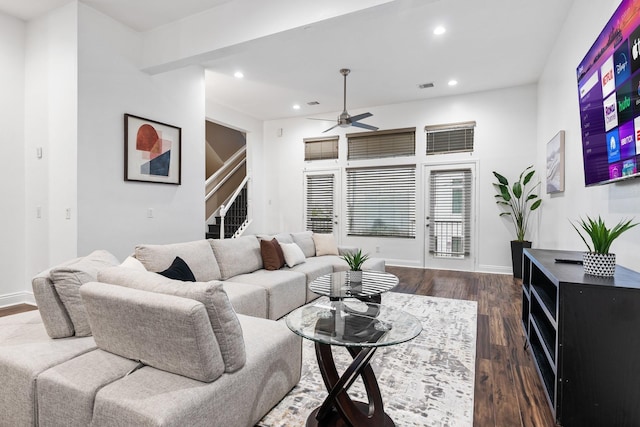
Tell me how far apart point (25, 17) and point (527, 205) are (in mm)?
7238

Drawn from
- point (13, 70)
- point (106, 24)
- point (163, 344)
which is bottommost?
point (163, 344)

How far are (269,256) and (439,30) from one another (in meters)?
3.24

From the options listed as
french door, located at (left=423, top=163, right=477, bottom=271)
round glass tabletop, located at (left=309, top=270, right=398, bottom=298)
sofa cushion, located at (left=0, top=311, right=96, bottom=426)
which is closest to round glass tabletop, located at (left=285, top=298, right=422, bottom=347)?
round glass tabletop, located at (left=309, top=270, right=398, bottom=298)

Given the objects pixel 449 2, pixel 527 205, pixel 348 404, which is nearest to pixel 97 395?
pixel 348 404

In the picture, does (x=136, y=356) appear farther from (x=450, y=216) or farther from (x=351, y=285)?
(x=450, y=216)

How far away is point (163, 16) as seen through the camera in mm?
3676

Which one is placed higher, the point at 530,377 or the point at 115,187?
the point at 115,187

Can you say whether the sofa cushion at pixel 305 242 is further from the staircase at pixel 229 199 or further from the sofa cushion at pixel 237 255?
the staircase at pixel 229 199

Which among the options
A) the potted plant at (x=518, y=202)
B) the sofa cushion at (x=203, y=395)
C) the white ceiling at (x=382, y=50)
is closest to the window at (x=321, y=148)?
the white ceiling at (x=382, y=50)

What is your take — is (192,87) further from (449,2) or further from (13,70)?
(449,2)

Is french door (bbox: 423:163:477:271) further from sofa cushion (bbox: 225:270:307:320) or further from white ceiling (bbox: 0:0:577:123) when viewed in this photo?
sofa cushion (bbox: 225:270:307:320)

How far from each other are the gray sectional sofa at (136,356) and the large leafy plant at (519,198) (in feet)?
15.9

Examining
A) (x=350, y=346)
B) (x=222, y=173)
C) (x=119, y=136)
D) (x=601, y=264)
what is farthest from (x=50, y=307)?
(x=222, y=173)

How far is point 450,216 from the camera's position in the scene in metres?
6.24
